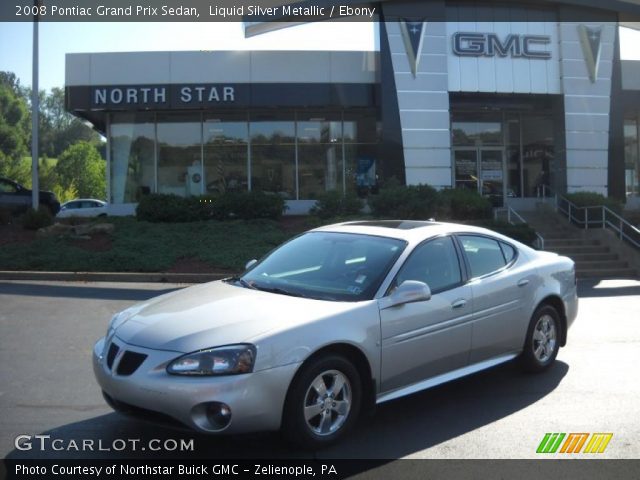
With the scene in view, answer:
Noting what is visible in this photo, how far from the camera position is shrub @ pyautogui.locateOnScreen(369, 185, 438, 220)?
55.2 feet

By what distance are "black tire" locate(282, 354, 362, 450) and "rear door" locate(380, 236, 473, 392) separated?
0.33m

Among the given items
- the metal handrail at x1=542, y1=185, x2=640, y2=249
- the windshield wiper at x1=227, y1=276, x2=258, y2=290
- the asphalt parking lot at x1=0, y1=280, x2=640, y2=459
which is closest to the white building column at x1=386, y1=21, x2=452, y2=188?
the metal handrail at x1=542, y1=185, x2=640, y2=249

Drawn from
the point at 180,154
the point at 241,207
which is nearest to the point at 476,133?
the point at 241,207

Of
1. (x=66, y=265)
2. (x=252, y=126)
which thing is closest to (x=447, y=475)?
(x=66, y=265)

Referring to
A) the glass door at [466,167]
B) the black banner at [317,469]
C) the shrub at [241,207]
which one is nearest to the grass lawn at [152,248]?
the shrub at [241,207]

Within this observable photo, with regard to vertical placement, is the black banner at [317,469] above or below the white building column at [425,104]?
below

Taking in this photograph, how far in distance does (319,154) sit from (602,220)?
964cm

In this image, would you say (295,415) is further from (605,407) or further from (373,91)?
(373,91)

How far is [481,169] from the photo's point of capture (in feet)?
79.4

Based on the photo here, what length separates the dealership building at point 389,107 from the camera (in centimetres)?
2059

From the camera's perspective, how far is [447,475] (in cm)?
409

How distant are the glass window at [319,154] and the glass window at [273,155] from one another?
1.05ft

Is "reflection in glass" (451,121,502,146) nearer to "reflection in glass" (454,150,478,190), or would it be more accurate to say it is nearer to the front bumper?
"reflection in glass" (454,150,478,190)

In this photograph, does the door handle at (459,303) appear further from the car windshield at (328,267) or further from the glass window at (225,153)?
the glass window at (225,153)
